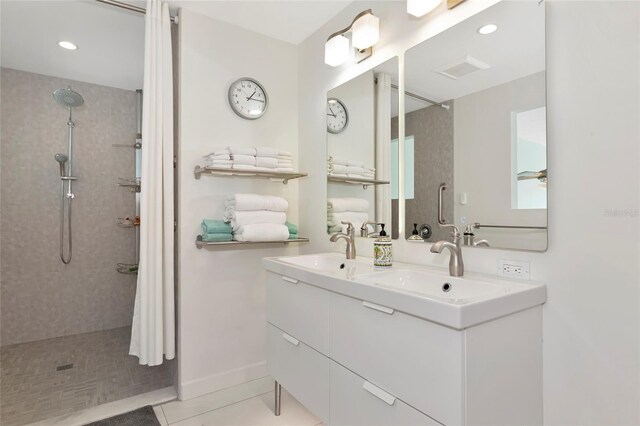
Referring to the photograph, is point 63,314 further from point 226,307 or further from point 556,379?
point 556,379

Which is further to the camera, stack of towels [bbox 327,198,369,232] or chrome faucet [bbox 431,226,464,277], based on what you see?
stack of towels [bbox 327,198,369,232]

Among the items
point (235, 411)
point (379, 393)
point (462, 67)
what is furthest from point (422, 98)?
point (235, 411)

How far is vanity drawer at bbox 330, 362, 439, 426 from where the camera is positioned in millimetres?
1128

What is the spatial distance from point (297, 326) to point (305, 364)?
6.9 inches

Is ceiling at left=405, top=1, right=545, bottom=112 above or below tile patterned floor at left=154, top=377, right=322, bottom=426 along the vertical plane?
above

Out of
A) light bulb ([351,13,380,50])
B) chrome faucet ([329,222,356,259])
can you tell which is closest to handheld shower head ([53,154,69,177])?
chrome faucet ([329,222,356,259])

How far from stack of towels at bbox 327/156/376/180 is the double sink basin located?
0.52 metres

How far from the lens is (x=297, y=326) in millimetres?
1680

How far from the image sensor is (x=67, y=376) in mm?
2443

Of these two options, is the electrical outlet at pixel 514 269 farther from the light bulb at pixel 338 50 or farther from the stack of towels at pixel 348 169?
the light bulb at pixel 338 50

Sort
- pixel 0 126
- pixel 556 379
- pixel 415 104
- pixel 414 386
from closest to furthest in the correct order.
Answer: pixel 414 386 → pixel 556 379 → pixel 415 104 → pixel 0 126

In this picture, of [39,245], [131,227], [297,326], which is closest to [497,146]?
[297,326]

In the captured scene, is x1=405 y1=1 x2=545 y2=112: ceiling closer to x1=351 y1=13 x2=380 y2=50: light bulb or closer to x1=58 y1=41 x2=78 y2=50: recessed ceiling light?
x1=351 y1=13 x2=380 y2=50: light bulb

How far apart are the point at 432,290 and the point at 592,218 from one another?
24.0 inches
